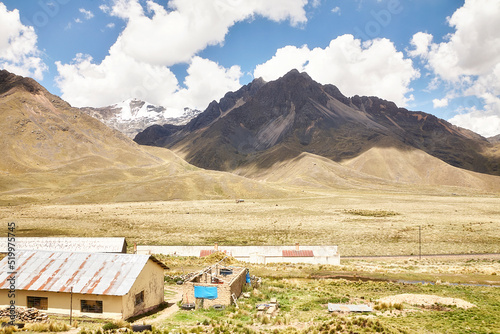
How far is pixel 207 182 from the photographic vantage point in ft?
501

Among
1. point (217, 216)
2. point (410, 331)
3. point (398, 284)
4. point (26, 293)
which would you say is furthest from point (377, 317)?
point (217, 216)

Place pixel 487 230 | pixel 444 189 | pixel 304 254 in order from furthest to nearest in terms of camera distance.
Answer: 1. pixel 444 189
2. pixel 487 230
3. pixel 304 254

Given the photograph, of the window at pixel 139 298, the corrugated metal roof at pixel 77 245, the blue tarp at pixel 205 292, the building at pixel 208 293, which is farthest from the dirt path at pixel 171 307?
the corrugated metal roof at pixel 77 245

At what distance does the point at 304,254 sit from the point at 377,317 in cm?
2275

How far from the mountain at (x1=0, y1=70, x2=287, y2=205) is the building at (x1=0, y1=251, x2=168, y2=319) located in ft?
339

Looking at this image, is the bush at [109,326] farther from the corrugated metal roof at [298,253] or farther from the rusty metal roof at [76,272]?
the corrugated metal roof at [298,253]

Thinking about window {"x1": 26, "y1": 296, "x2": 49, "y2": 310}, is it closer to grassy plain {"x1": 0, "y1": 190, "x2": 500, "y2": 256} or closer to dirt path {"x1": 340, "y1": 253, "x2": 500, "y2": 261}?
grassy plain {"x1": 0, "y1": 190, "x2": 500, "y2": 256}

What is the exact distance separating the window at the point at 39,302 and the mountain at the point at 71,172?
105 m

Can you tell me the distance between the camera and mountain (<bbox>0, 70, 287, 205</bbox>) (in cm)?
12938

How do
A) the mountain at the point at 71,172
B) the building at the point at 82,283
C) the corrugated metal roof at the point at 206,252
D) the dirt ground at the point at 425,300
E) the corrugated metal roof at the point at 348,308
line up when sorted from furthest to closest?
the mountain at the point at 71,172, the corrugated metal roof at the point at 206,252, the dirt ground at the point at 425,300, the corrugated metal roof at the point at 348,308, the building at the point at 82,283

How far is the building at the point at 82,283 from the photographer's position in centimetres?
2031

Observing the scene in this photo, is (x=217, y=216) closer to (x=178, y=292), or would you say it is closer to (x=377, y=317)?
(x=178, y=292)

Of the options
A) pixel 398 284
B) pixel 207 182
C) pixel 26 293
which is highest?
pixel 207 182

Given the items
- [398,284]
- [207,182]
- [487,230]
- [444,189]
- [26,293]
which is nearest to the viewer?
[26,293]
